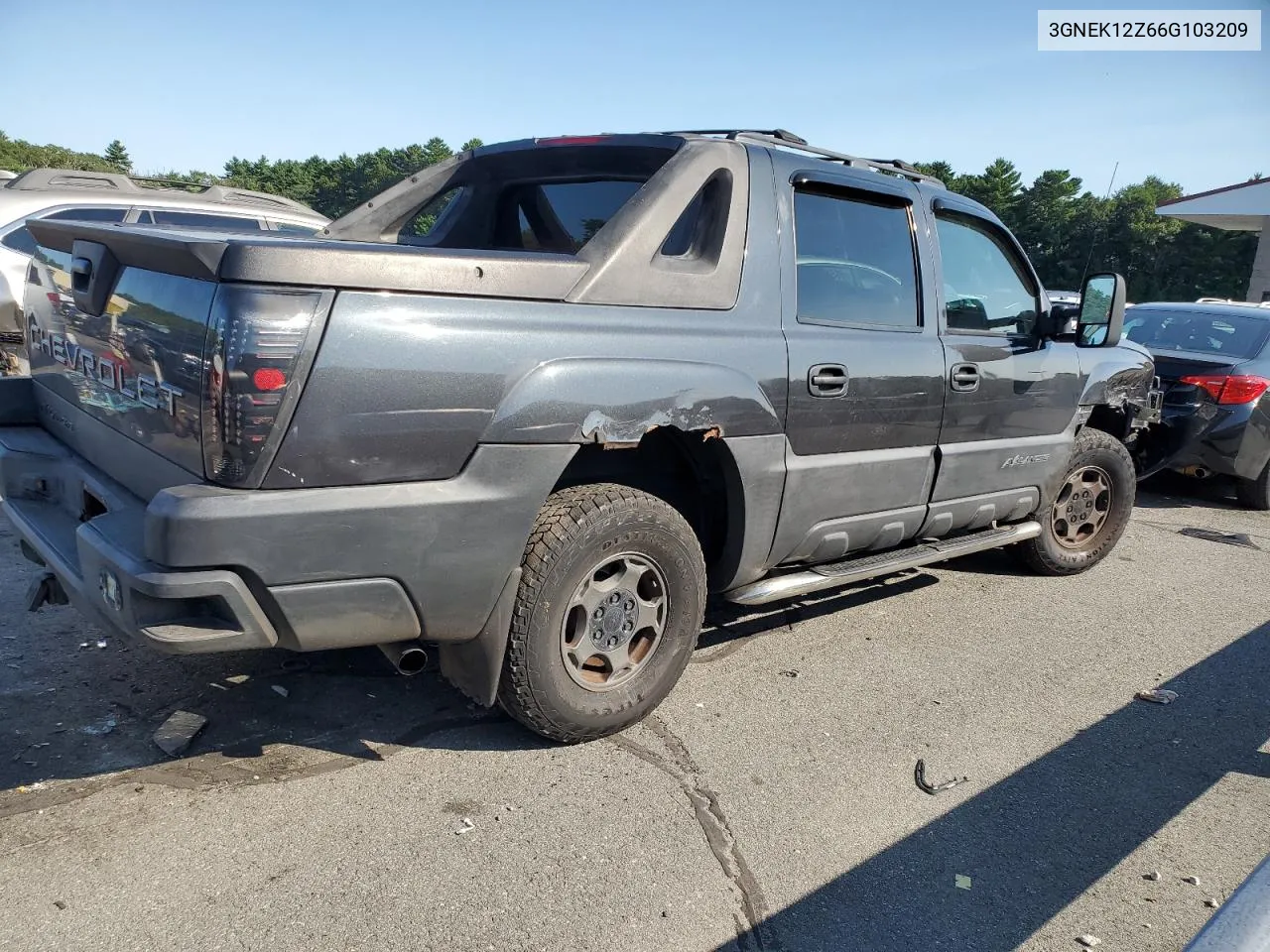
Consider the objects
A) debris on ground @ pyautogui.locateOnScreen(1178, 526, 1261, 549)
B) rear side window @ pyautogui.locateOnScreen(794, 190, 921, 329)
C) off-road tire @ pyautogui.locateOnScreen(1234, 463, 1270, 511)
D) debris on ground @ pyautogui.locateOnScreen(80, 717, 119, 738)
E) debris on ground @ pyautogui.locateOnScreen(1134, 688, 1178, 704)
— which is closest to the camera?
debris on ground @ pyautogui.locateOnScreen(80, 717, 119, 738)

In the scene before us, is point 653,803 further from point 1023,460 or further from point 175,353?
point 1023,460

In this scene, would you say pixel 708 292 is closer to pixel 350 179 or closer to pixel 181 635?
pixel 181 635

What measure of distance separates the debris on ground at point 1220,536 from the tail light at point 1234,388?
980mm

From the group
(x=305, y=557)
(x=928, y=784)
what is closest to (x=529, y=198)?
(x=305, y=557)

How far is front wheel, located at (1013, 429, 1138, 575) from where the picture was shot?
17.1ft

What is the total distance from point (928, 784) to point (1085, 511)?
2.94 meters

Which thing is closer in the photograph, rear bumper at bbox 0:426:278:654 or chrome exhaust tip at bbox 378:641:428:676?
rear bumper at bbox 0:426:278:654

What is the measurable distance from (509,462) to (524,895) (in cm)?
116

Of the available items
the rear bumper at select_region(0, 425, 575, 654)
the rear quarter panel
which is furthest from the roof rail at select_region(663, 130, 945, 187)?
the rear bumper at select_region(0, 425, 575, 654)

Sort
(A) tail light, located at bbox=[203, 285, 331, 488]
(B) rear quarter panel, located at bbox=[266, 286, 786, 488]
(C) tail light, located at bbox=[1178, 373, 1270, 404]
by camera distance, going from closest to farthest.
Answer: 1. (A) tail light, located at bbox=[203, 285, 331, 488]
2. (B) rear quarter panel, located at bbox=[266, 286, 786, 488]
3. (C) tail light, located at bbox=[1178, 373, 1270, 404]

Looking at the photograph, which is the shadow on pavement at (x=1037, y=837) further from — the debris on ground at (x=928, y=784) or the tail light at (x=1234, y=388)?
the tail light at (x=1234, y=388)

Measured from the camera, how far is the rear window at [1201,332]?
7449 millimetres

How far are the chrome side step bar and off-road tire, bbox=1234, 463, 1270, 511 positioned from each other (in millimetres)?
3834

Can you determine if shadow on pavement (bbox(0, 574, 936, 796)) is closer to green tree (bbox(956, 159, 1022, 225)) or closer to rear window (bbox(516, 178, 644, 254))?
rear window (bbox(516, 178, 644, 254))
